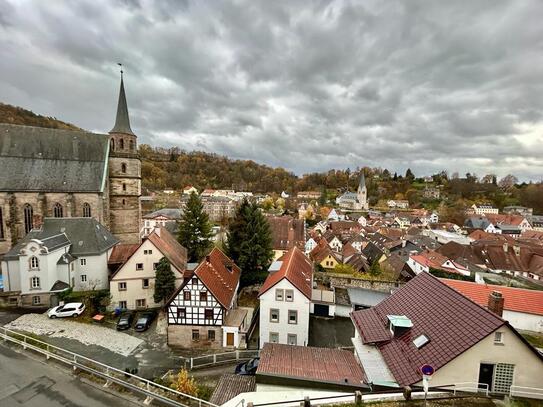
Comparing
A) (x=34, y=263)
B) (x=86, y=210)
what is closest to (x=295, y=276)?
(x=34, y=263)

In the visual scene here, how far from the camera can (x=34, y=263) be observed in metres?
24.2

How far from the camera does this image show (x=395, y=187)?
181 metres

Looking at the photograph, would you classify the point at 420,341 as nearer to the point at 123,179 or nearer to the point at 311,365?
the point at 311,365

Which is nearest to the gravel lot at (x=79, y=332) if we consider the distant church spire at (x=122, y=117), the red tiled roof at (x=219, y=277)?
the red tiled roof at (x=219, y=277)

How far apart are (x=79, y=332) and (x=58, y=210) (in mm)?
17811

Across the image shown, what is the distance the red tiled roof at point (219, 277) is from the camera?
20391 mm

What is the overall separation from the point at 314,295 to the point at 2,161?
3627cm

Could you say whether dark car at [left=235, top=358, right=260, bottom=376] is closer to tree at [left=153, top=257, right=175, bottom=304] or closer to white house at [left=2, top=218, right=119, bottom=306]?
tree at [left=153, top=257, right=175, bottom=304]

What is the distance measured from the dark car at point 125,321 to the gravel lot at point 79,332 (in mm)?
506

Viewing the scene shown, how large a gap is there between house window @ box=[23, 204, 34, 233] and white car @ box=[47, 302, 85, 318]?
13418mm

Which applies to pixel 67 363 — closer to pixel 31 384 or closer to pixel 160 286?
pixel 31 384

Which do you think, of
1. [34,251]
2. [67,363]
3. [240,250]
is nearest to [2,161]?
[34,251]

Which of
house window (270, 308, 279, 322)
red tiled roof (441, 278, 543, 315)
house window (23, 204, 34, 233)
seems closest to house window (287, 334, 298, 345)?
house window (270, 308, 279, 322)

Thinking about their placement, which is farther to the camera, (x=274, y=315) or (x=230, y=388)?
(x=274, y=315)
